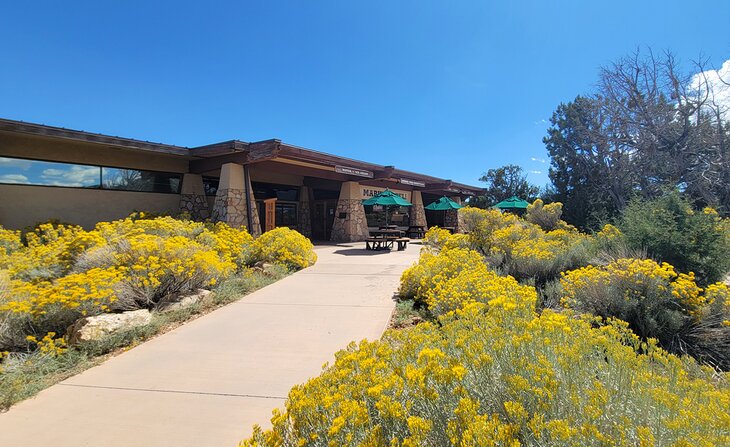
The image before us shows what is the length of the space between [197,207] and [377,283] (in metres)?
9.58

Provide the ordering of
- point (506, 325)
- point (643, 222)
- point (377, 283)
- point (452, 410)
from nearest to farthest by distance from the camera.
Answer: point (452, 410), point (506, 325), point (643, 222), point (377, 283)

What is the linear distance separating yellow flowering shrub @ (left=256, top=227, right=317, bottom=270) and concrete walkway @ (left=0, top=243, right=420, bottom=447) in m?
2.86

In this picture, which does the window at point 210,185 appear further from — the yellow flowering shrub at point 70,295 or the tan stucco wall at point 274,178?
the yellow flowering shrub at point 70,295

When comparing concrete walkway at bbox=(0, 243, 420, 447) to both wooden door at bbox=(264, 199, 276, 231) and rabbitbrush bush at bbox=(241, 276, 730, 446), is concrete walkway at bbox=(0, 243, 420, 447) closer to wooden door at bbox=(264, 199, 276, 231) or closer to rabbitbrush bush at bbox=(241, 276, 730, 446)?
rabbitbrush bush at bbox=(241, 276, 730, 446)

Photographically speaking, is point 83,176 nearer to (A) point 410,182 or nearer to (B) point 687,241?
(A) point 410,182

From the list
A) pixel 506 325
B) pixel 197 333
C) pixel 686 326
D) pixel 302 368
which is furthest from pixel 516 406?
pixel 686 326

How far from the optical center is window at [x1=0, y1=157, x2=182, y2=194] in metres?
9.38

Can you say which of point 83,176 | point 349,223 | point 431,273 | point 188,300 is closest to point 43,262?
point 188,300

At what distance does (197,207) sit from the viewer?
13.1 metres

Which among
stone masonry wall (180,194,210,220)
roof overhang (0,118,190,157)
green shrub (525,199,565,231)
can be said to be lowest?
green shrub (525,199,565,231)

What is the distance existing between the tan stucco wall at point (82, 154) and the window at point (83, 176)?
7.4 inches

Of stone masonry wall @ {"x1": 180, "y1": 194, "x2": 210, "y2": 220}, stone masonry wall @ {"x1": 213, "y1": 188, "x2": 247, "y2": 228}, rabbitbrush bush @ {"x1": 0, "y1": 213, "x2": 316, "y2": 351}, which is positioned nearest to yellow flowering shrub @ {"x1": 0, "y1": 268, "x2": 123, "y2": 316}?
rabbitbrush bush @ {"x1": 0, "y1": 213, "x2": 316, "y2": 351}

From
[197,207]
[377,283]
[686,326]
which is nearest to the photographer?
[686,326]

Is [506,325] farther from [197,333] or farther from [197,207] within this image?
[197,207]
